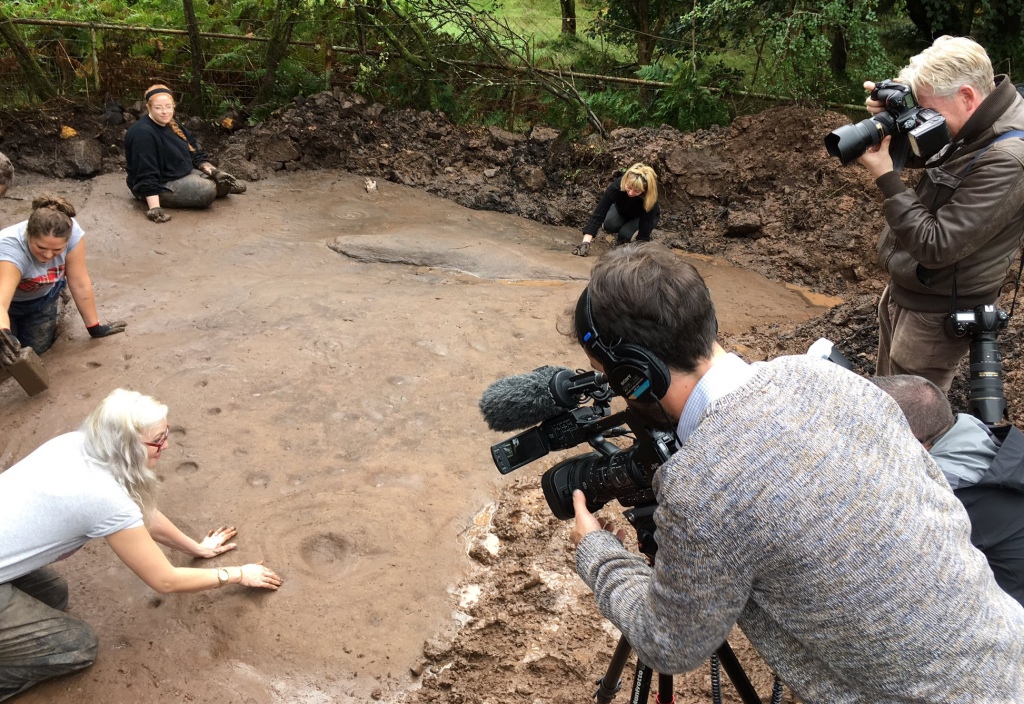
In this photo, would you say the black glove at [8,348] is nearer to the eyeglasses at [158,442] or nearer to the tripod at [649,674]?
the eyeglasses at [158,442]

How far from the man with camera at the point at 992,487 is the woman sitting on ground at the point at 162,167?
270 inches

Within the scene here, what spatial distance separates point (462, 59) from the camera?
982 cm

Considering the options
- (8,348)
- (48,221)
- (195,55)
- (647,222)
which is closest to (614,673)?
(8,348)

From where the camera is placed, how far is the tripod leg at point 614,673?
2143 mm

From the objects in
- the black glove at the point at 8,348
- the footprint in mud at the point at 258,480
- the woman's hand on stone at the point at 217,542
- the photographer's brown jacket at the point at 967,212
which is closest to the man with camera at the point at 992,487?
the photographer's brown jacket at the point at 967,212

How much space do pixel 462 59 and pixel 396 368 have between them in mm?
6386

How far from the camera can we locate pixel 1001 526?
203 centimetres

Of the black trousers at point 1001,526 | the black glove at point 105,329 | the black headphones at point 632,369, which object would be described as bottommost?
the black glove at point 105,329

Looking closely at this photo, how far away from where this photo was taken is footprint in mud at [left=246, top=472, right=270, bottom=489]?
12.0ft

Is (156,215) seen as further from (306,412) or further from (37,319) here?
(306,412)

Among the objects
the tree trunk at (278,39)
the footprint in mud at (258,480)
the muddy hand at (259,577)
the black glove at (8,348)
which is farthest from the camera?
the tree trunk at (278,39)

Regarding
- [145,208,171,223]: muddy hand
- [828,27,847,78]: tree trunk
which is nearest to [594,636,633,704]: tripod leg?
[145,208,171,223]: muddy hand

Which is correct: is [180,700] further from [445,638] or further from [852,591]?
[852,591]

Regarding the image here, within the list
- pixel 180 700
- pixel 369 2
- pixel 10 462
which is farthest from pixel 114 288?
pixel 369 2
